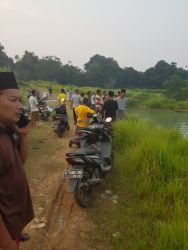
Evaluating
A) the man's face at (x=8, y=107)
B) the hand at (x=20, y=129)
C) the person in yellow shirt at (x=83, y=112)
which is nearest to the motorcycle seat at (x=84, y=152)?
the hand at (x=20, y=129)

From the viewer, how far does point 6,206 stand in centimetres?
176

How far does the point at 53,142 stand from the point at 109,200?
4.95m

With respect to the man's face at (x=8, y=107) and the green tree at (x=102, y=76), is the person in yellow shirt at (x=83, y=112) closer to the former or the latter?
the man's face at (x=8, y=107)

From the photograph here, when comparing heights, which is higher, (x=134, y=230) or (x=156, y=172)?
(x=156, y=172)

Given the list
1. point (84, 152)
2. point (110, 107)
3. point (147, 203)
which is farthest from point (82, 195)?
point (110, 107)

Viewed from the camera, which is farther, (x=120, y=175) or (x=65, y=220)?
(x=120, y=175)

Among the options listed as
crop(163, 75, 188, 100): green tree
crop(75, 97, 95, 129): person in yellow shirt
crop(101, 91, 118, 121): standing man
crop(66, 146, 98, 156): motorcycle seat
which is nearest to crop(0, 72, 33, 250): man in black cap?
crop(66, 146, 98, 156): motorcycle seat

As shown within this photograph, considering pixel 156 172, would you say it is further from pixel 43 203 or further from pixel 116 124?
pixel 116 124

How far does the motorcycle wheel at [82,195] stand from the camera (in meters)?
4.57

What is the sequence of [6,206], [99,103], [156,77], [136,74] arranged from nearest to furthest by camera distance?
[6,206] → [99,103] → [156,77] → [136,74]

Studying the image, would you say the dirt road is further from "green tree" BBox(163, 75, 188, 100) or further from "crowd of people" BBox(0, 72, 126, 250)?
"green tree" BBox(163, 75, 188, 100)

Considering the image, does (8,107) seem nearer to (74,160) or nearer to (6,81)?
(6,81)

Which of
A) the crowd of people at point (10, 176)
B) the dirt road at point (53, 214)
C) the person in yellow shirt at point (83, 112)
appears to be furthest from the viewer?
the person in yellow shirt at point (83, 112)

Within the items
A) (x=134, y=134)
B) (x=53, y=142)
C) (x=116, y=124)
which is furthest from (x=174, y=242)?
(x=53, y=142)
